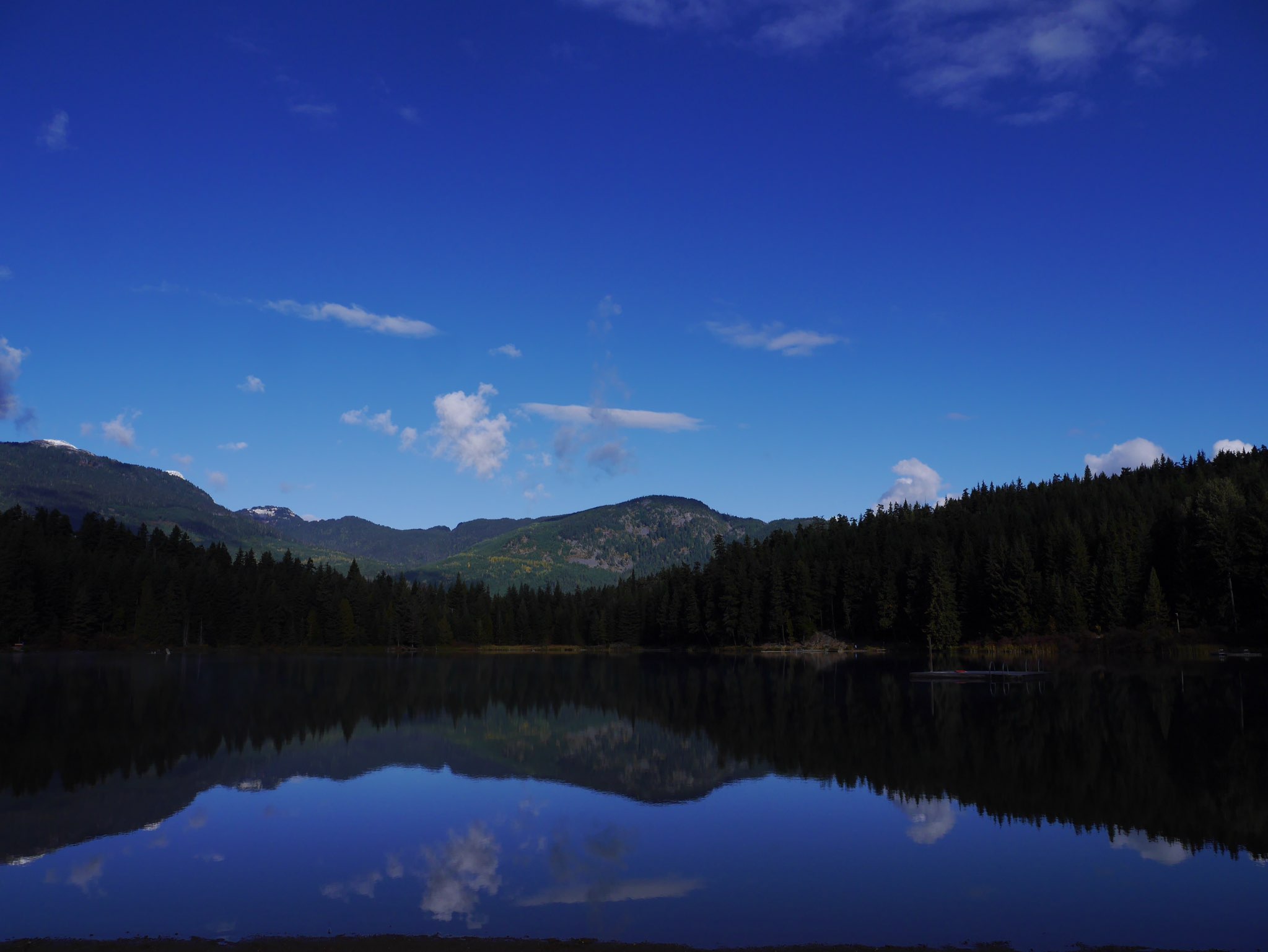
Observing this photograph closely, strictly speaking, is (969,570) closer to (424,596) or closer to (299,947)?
(424,596)

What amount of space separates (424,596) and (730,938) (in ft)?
574

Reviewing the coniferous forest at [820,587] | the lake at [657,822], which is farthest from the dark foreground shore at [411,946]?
the coniferous forest at [820,587]

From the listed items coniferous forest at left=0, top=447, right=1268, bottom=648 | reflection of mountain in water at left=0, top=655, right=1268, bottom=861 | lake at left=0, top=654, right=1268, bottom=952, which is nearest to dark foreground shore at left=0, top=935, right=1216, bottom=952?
lake at left=0, top=654, right=1268, bottom=952

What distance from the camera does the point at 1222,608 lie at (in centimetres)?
9831

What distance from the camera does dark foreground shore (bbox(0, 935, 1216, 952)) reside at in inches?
537

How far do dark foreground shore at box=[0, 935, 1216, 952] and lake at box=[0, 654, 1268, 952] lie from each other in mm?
632

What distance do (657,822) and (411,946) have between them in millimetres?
11328

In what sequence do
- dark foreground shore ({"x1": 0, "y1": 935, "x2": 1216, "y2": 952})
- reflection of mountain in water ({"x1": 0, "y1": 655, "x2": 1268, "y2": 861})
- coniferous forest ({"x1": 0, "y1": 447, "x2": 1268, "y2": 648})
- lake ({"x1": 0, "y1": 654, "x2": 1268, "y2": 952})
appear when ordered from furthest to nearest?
coniferous forest ({"x1": 0, "y1": 447, "x2": 1268, "y2": 648})
reflection of mountain in water ({"x1": 0, "y1": 655, "x2": 1268, "y2": 861})
lake ({"x1": 0, "y1": 654, "x2": 1268, "y2": 952})
dark foreground shore ({"x1": 0, "y1": 935, "x2": 1216, "y2": 952})

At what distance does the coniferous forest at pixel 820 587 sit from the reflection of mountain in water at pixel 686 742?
39.6 m

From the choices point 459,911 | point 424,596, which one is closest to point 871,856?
point 459,911

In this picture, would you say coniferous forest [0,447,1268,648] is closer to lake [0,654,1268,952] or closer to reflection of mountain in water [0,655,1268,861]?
reflection of mountain in water [0,655,1268,861]

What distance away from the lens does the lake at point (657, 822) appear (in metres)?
15.8

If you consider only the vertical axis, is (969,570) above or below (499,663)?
above

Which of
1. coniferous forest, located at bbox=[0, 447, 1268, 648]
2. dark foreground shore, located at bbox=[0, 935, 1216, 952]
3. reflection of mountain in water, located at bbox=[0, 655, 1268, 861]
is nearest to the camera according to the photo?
dark foreground shore, located at bbox=[0, 935, 1216, 952]
